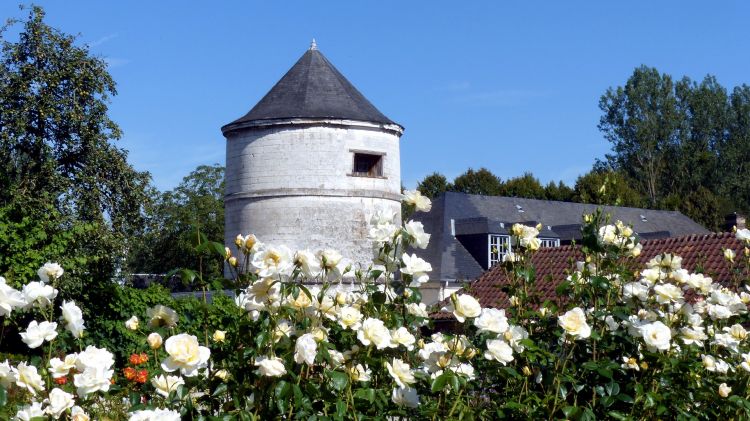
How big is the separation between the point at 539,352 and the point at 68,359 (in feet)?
6.90

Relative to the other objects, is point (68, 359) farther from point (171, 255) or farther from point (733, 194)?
point (733, 194)

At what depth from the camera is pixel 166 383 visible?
392 centimetres

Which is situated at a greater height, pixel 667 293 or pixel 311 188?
pixel 311 188

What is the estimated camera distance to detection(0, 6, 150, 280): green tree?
22.1m

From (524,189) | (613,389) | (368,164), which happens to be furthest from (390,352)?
(524,189)

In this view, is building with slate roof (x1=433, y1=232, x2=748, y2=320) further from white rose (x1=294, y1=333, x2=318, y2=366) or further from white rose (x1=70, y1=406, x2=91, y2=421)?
white rose (x1=70, y1=406, x2=91, y2=421)

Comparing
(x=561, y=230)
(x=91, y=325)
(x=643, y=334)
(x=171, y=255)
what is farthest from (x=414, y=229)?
(x=171, y=255)

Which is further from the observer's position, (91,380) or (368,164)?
(368,164)

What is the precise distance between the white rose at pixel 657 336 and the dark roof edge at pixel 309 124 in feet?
81.1

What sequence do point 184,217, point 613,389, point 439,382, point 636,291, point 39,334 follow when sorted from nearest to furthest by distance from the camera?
point 39,334 → point 439,382 → point 613,389 → point 636,291 → point 184,217

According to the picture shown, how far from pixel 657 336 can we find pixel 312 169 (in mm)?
24579

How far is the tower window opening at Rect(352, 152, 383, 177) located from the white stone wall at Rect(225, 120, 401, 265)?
176 mm

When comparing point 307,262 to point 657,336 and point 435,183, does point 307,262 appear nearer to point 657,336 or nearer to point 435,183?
point 657,336

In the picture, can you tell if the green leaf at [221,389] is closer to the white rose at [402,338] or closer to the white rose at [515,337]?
the white rose at [402,338]
